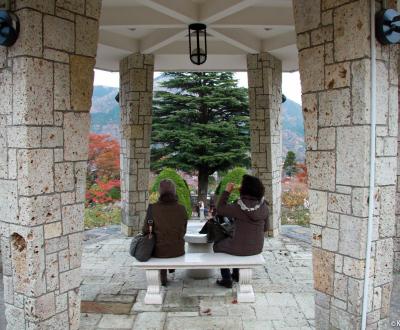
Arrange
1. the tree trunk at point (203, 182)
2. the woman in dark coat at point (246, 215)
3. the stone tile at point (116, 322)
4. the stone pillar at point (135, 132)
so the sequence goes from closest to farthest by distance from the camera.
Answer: the stone tile at point (116, 322) → the woman in dark coat at point (246, 215) → the stone pillar at point (135, 132) → the tree trunk at point (203, 182)

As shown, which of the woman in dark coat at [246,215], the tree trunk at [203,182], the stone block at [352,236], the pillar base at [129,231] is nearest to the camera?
the stone block at [352,236]

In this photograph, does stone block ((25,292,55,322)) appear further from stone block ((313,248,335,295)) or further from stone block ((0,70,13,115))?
stone block ((313,248,335,295))

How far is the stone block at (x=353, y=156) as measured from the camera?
2428 mm

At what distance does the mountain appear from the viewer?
1609cm

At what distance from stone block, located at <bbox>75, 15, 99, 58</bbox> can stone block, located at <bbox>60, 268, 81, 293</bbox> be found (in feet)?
5.30

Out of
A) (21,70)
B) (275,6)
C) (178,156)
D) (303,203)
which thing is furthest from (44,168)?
(303,203)

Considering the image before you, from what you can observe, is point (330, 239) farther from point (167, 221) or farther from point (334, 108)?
point (167, 221)

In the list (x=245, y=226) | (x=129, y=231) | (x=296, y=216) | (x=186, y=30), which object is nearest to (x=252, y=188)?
(x=245, y=226)

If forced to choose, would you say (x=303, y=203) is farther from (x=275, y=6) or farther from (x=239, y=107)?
(x=275, y=6)

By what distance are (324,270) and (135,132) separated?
432 centimetres

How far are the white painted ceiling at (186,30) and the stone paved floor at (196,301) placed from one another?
3.07 metres

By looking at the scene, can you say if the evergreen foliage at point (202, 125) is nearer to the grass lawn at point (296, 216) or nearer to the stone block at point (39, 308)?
the grass lawn at point (296, 216)

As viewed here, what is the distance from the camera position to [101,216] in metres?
8.43

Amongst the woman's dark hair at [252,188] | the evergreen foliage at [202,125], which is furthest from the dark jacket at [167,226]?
the evergreen foliage at [202,125]
